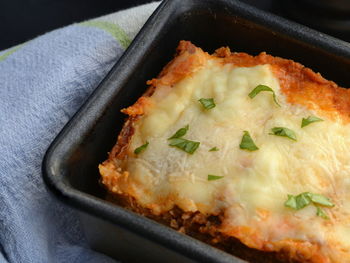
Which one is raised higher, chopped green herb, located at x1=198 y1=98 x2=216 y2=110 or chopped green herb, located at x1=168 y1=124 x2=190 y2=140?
chopped green herb, located at x1=198 y1=98 x2=216 y2=110

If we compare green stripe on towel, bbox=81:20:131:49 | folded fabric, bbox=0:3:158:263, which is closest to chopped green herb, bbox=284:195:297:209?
folded fabric, bbox=0:3:158:263

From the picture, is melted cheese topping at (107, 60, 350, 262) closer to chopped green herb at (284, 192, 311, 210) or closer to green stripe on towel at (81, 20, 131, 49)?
chopped green herb at (284, 192, 311, 210)

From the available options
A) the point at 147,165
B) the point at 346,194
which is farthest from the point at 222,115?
the point at 346,194

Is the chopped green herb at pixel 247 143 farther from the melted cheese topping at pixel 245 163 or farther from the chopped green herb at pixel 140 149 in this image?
the chopped green herb at pixel 140 149

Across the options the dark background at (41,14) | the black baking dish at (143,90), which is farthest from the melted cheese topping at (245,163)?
the dark background at (41,14)

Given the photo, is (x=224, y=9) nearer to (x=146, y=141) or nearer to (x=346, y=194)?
(x=146, y=141)
